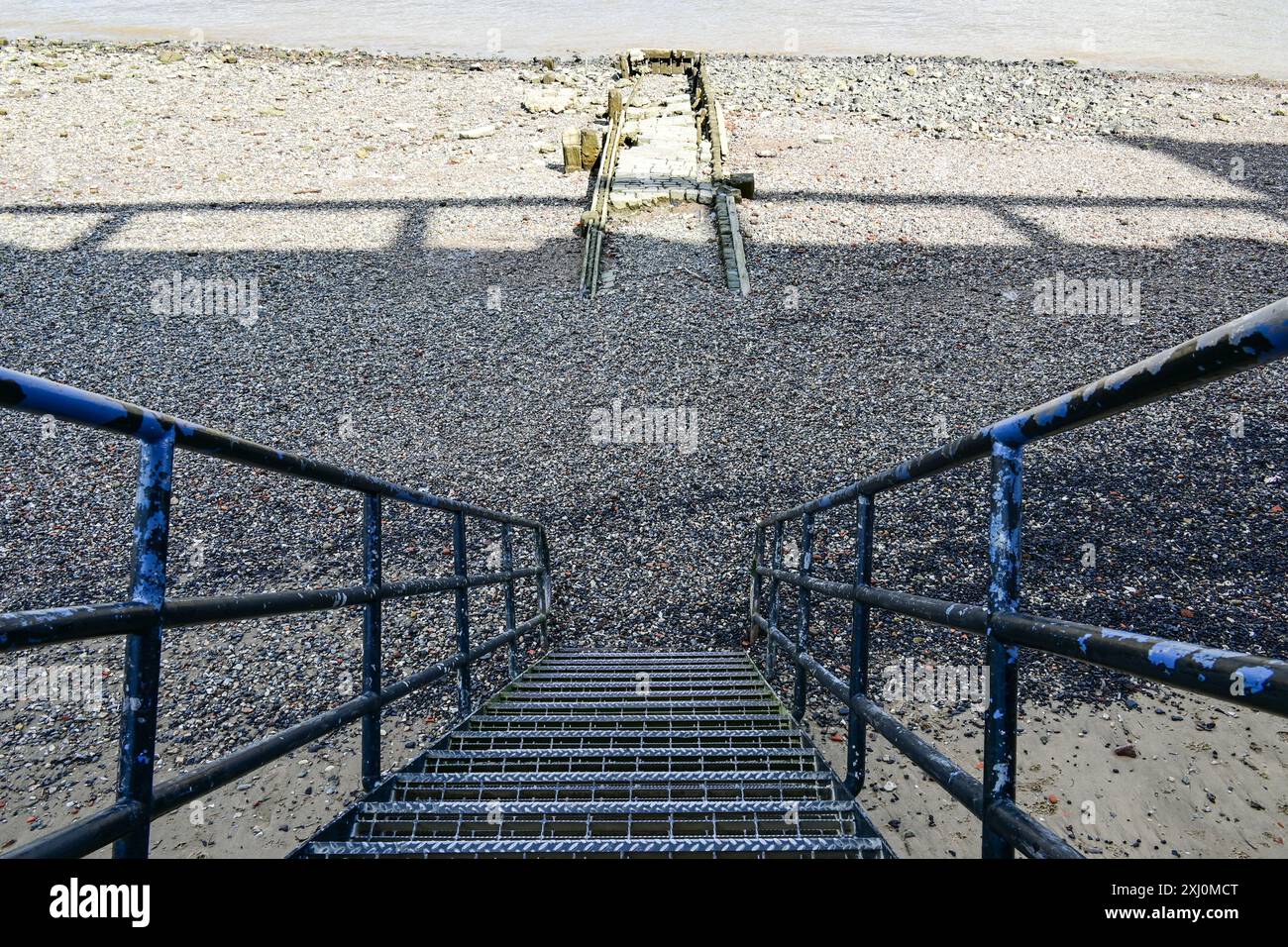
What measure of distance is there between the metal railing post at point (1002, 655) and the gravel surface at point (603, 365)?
299 centimetres

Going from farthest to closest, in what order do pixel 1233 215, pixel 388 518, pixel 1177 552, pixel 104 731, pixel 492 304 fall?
1. pixel 1233 215
2. pixel 492 304
3. pixel 388 518
4. pixel 1177 552
5. pixel 104 731

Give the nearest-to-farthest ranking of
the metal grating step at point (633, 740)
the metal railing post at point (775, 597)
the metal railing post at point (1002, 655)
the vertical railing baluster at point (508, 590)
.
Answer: the metal railing post at point (1002, 655)
the metal grating step at point (633, 740)
the metal railing post at point (775, 597)
the vertical railing baluster at point (508, 590)

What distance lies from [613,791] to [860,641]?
2.92ft

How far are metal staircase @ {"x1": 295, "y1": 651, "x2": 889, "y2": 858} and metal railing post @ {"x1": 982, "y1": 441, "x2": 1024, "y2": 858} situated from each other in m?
0.57

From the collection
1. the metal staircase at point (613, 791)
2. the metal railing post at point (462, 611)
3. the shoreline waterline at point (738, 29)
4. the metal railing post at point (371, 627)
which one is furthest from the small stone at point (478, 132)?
the metal railing post at point (371, 627)

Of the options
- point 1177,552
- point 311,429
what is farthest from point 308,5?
point 1177,552

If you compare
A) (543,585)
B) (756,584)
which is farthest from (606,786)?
(543,585)

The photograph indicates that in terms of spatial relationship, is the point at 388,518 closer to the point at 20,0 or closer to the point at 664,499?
the point at 664,499

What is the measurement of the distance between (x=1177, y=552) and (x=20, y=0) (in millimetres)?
35412

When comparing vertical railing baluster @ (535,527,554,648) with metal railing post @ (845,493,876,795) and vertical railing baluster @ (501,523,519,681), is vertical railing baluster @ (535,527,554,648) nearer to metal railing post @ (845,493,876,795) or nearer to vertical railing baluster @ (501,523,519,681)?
vertical railing baluster @ (501,523,519,681)

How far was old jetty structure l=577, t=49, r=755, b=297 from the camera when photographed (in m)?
9.99

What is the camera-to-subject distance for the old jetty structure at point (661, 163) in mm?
9985

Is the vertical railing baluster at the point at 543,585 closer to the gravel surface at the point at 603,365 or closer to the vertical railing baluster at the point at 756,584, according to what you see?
the gravel surface at the point at 603,365
